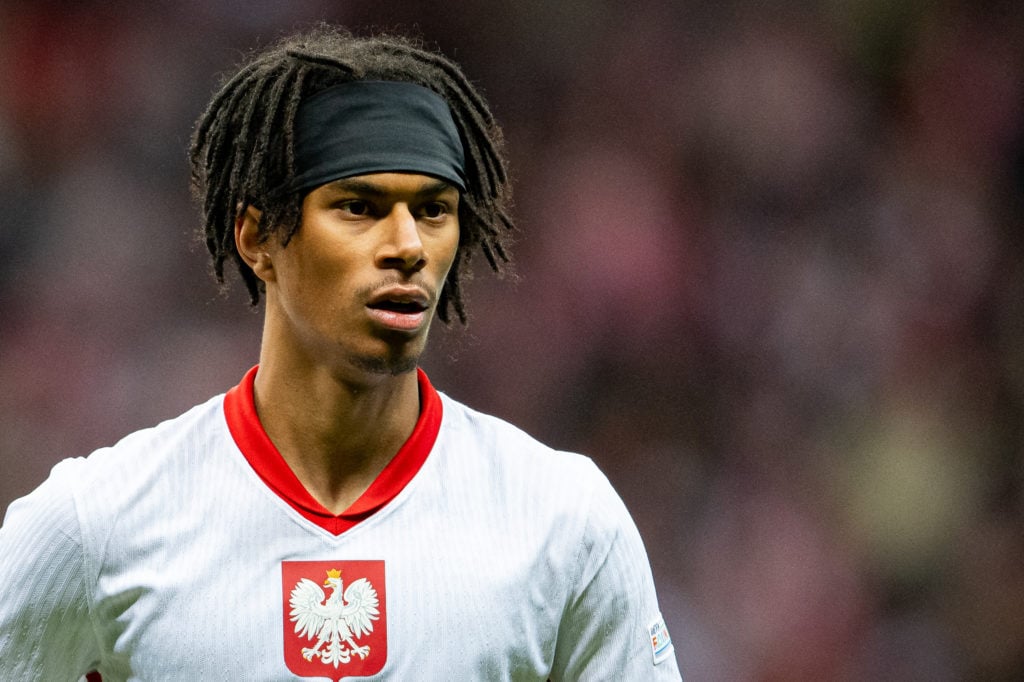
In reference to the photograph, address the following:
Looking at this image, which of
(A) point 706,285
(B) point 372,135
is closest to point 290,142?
(B) point 372,135

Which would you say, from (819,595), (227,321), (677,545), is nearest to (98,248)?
(227,321)

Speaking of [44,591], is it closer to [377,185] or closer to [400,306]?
[400,306]

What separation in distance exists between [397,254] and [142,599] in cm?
77

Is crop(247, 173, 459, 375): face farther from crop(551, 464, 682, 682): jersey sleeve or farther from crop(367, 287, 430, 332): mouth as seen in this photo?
crop(551, 464, 682, 682): jersey sleeve

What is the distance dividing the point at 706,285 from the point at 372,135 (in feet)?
11.7

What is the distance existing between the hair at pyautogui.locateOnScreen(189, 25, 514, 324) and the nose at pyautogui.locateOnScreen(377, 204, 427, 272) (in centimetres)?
18

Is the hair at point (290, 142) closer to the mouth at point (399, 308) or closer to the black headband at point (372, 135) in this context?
the black headband at point (372, 135)

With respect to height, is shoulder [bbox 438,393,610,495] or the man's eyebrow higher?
the man's eyebrow

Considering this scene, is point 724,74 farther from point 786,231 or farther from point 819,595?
point 819,595

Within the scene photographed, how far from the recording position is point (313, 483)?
288 centimetres

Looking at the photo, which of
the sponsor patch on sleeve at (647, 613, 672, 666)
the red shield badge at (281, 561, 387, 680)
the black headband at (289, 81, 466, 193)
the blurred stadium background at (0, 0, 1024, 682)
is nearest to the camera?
the red shield badge at (281, 561, 387, 680)

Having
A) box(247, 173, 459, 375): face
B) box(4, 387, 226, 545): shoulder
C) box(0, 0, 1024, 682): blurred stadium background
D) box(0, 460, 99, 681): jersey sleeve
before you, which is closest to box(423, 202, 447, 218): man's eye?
box(247, 173, 459, 375): face

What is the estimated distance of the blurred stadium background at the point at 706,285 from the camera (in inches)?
234

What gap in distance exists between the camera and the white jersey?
8.91ft
